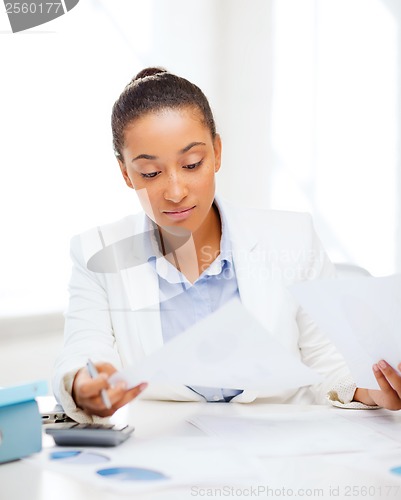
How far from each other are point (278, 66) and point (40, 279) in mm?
1654

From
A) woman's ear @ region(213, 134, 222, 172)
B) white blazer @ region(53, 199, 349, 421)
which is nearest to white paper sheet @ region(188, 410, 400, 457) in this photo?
white blazer @ region(53, 199, 349, 421)

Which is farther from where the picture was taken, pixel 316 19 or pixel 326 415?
pixel 316 19

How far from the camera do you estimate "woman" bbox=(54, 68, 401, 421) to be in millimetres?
1586

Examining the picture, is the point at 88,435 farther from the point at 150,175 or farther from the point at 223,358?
the point at 150,175

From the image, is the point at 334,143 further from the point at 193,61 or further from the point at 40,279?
the point at 40,279

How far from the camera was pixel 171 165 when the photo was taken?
157cm

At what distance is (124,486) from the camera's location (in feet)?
3.06

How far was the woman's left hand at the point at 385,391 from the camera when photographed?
4.13 feet

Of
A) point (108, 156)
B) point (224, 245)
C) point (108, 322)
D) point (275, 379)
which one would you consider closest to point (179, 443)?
point (275, 379)

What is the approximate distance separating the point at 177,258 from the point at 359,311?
728 mm

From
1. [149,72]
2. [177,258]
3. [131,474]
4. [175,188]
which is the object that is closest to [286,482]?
[131,474]

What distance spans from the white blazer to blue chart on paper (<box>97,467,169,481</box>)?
1.81 feet

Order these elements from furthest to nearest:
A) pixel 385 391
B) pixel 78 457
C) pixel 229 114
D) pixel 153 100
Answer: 1. pixel 229 114
2. pixel 153 100
3. pixel 385 391
4. pixel 78 457

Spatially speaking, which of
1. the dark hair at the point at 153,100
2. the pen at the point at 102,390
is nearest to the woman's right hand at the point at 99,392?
the pen at the point at 102,390
